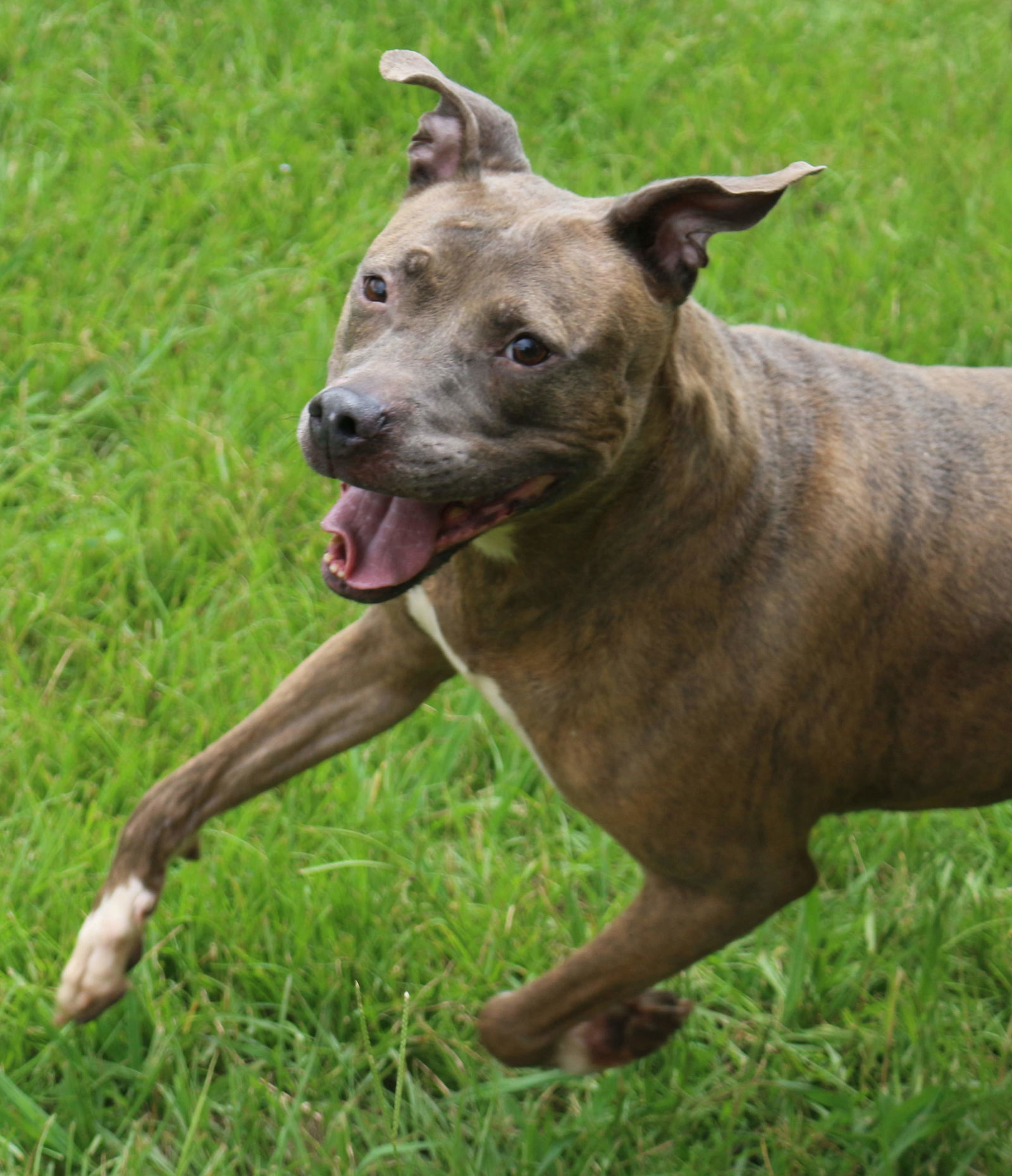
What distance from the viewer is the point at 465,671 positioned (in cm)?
336

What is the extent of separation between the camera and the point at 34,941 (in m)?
3.68

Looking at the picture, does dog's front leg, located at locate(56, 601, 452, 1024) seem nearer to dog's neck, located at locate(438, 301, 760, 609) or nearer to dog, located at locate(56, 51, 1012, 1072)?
dog, located at locate(56, 51, 1012, 1072)

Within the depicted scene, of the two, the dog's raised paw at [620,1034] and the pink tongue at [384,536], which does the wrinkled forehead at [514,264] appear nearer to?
the pink tongue at [384,536]

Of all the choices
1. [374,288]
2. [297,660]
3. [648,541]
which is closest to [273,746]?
[297,660]

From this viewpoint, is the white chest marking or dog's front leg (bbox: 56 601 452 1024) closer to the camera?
the white chest marking

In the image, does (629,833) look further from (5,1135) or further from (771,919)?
(5,1135)

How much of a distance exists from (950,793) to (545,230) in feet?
4.68

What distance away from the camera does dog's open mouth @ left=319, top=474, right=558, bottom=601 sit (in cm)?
287

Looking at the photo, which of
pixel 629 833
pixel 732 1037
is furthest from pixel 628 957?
pixel 732 1037

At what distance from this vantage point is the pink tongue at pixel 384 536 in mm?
2869

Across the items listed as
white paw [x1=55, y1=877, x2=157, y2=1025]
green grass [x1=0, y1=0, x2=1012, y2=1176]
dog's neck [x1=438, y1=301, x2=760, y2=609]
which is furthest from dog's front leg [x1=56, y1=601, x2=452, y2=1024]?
dog's neck [x1=438, y1=301, x2=760, y2=609]

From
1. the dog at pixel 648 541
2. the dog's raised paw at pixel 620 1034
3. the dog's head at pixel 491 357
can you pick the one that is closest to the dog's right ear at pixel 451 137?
the dog at pixel 648 541

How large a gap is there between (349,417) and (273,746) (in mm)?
1175

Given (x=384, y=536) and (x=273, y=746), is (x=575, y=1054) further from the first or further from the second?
(x=384, y=536)
